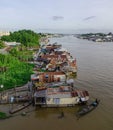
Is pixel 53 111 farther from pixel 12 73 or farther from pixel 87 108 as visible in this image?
pixel 12 73

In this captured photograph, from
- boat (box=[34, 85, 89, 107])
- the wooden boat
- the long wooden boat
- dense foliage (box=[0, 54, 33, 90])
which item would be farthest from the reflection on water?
dense foliage (box=[0, 54, 33, 90])

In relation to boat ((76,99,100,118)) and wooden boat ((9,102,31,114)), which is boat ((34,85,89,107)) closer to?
boat ((76,99,100,118))

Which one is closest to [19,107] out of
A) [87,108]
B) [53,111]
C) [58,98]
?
[53,111]

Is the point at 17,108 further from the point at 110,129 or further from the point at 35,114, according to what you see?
the point at 110,129

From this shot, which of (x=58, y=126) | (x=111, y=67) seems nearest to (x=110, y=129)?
(x=58, y=126)

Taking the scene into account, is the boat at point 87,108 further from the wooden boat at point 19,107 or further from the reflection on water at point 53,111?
the wooden boat at point 19,107

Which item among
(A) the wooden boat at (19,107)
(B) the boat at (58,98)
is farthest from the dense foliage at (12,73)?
(B) the boat at (58,98)
